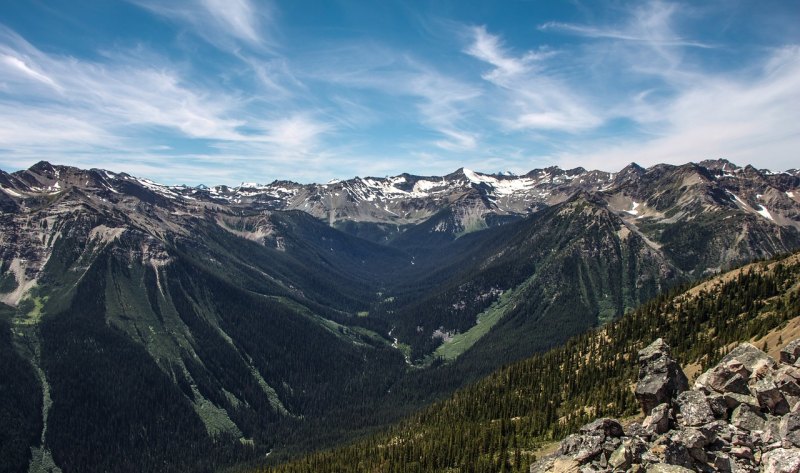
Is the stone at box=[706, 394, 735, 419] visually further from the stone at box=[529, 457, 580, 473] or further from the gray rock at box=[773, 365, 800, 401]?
the stone at box=[529, 457, 580, 473]

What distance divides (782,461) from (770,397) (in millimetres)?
11418

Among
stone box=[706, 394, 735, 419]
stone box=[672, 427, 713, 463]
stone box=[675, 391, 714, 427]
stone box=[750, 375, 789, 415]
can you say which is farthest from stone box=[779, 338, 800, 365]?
stone box=[672, 427, 713, 463]

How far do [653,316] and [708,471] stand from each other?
3846 inches

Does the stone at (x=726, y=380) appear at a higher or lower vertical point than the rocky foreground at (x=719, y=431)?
higher

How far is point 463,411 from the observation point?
438 ft

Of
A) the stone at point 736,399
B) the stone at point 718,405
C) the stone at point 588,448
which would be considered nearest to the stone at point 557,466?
the stone at point 588,448

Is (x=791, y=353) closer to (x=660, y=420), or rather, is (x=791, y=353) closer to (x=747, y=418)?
(x=747, y=418)

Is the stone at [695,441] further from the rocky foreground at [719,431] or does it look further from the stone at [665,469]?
the stone at [665,469]

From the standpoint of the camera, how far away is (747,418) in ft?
158

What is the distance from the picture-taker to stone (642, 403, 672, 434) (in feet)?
170

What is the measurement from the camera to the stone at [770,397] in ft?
157

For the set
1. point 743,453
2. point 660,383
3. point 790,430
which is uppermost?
point 790,430

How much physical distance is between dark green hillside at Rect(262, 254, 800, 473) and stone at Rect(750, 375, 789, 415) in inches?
1559

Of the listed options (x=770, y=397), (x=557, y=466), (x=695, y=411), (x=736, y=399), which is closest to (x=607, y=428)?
(x=557, y=466)
